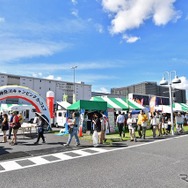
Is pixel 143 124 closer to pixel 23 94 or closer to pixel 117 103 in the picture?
pixel 117 103

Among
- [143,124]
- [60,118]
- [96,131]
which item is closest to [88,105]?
[143,124]

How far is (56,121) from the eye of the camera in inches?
1021

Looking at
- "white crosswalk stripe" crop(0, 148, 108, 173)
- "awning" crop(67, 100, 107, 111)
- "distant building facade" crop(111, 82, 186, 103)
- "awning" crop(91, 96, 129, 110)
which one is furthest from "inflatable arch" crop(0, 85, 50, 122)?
"distant building facade" crop(111, 82, 186, 103)

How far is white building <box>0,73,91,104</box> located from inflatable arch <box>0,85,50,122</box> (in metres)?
33.9

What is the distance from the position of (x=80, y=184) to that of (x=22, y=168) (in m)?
2.51

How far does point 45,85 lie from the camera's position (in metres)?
58.4

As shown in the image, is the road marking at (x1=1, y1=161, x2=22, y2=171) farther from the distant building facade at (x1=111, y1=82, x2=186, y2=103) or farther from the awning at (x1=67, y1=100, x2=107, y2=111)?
the distant building facade at (x1=111, y1=82, x2=186, y2=103)

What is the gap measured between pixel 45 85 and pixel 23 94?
42.5 meters

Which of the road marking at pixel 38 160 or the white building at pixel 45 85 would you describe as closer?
the road marking at pixel 38 160

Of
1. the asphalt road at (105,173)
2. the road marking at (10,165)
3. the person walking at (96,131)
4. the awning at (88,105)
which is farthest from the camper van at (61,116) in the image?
the road marking at (10,165)

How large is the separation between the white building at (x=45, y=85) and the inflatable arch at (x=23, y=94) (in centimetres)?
3392

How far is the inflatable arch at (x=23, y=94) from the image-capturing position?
51.5 feet

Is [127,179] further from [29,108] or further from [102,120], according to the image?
[29,108]

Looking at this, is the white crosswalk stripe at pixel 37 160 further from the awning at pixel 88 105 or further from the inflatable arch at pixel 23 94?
the inflatable arch at pixel 23 94
